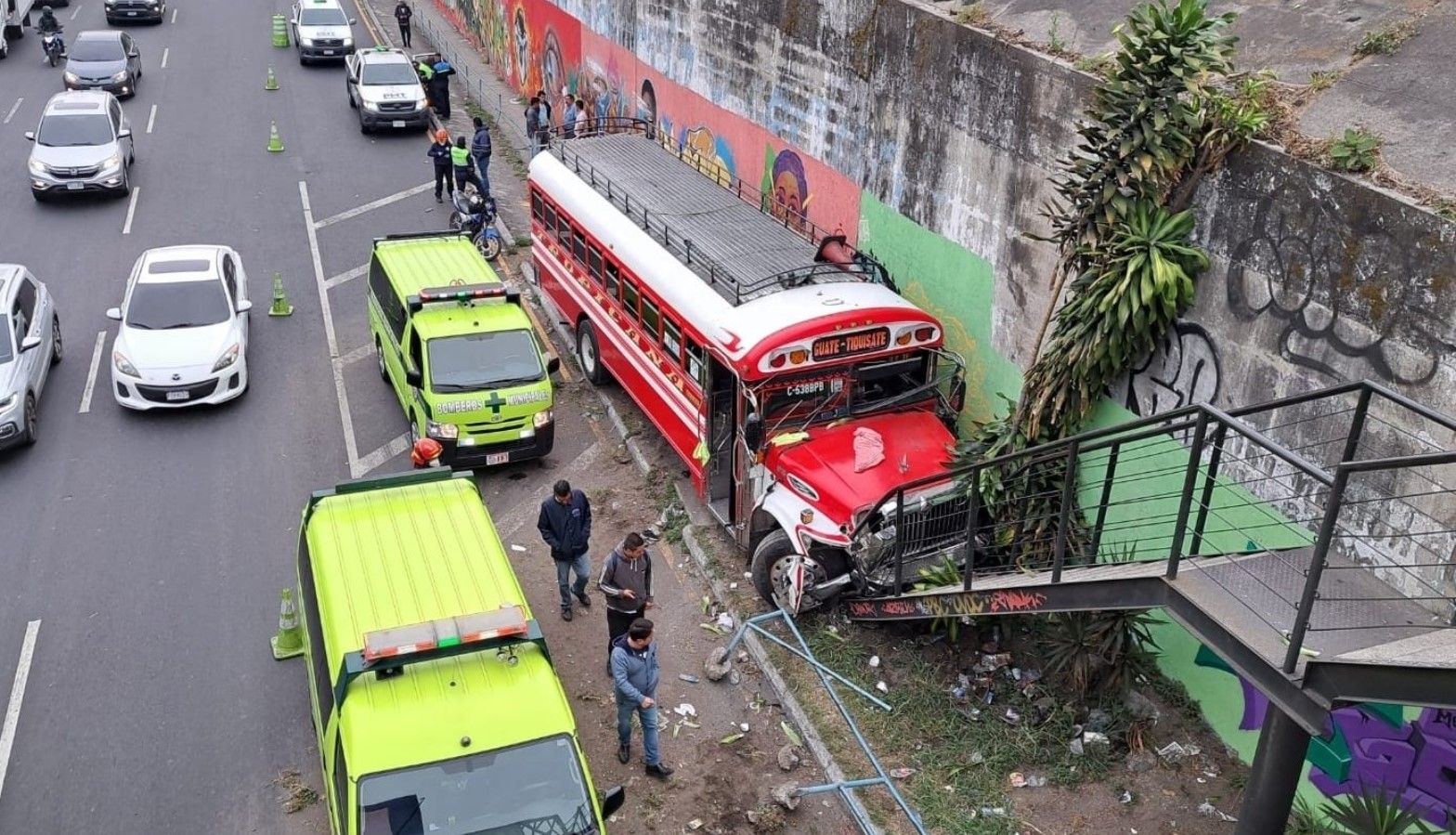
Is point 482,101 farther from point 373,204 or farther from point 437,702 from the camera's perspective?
point 437,702

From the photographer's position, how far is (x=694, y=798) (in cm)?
1009

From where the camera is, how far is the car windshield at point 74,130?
78.7 feet

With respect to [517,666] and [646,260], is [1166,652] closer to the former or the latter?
[517,666]

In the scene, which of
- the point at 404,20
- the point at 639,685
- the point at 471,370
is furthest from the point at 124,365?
the point at 404,20

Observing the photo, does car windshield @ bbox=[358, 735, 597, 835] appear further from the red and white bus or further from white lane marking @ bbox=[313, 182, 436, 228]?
white lane marking @ bbox=[313, 182, 436, 228]

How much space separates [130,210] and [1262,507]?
22156mm

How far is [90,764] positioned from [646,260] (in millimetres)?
7751

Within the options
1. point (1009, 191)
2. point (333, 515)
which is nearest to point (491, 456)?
point (333, 515)

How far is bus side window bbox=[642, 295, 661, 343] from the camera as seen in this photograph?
46.3 feet

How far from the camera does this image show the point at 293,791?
9992 millimetres

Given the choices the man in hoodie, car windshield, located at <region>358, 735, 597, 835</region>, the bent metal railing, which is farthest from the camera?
the man in hoodie

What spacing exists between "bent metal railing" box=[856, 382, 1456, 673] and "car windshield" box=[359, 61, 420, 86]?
21.9 m

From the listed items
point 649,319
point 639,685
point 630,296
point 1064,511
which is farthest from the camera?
point 630,296

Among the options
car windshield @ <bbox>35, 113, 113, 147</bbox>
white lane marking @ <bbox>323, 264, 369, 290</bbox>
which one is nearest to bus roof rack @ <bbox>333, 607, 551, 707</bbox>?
white lane marking @ <bbox>323, 264, 369, 290</bbox>
